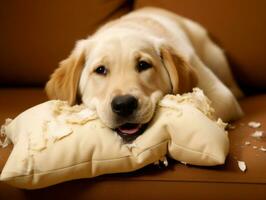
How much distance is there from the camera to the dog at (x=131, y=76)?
1.37 meters

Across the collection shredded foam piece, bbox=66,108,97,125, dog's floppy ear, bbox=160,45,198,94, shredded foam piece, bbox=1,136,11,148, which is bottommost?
shredded foam piece, bbox=1,136,11,148

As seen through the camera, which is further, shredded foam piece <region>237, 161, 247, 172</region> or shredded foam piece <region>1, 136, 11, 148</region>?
shredded foam piece <region>1, 136, 11, 148</region>

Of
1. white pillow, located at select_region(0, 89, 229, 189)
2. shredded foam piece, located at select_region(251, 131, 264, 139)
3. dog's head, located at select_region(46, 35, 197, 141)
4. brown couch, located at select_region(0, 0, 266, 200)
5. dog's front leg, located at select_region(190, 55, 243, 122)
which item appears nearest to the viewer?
white pillow, located at select_region(0, 89, 229, 189)

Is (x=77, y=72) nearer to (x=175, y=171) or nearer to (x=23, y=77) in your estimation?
(x=175, y=171)

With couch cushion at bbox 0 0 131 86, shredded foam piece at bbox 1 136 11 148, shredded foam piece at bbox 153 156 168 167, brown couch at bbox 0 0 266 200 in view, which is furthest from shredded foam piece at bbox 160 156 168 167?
couch cushion at bbox 0 0 131 86

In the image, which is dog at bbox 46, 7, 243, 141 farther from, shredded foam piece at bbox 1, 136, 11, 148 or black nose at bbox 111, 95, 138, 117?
shredded foam piece at bbox 1, 136, 11, 148

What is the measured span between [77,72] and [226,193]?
0.65 m

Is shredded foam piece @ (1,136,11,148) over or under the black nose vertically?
under

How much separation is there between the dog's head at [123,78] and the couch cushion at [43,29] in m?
0.47

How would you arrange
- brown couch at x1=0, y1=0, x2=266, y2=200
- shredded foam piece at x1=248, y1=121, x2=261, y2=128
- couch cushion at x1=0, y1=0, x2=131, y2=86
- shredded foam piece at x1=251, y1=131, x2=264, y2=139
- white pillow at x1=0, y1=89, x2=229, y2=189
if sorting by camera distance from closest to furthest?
1. white pillow at x1=0, y1=89, x2=229, y2=189
2. shredded foam piece at x1=251, y1=131, x2=264, y2=139
3. shredded foam piece at x1=248, y1=121, x2=261, y2=128
4. brown couch at x1=0, y1=0, x2=266, y2=200
5. couch cushion at x1=0, y1=0, x2=131, y2=86

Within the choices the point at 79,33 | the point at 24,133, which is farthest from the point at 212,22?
the point at 24,133

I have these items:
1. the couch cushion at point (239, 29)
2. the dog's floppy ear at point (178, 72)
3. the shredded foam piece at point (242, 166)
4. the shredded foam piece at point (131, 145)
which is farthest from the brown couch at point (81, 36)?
the shredded foam piece at point (131, 145)

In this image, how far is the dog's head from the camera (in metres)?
1.36

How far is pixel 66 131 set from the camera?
4.29 feet
